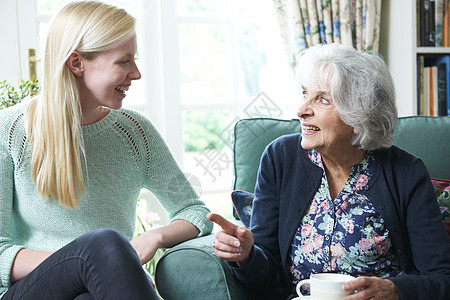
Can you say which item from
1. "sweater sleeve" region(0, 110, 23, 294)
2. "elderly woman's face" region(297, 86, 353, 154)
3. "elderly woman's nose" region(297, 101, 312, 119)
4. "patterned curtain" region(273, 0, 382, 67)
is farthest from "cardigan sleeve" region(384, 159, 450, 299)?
"patterned curtain" region(273, 0, 382, 67)

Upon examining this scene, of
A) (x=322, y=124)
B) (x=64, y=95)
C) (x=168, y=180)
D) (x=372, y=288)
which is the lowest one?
(x=372, y=288)

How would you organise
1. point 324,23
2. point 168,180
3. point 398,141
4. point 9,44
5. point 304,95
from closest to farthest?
1. point 304,95
2. point 168,180
3. point 398,141
4. point 9,44
5. point 324,23

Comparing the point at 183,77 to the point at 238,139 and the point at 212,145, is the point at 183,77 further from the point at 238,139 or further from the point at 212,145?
the point at 238,139

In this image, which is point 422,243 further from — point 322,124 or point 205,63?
point 205,63

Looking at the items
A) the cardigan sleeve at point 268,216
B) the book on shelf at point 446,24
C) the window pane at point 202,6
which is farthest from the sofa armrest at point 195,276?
the book on shelf at point 446,24

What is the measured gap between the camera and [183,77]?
282 cm

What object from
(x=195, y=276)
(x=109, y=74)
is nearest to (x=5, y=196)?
(x=109, y=74)

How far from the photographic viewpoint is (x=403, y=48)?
8.88 feet

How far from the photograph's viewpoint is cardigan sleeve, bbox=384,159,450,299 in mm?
1342

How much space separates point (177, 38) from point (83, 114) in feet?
4.17

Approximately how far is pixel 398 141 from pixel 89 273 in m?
1.16

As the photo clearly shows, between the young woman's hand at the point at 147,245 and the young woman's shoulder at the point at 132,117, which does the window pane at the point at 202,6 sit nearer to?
the young woman's shoulder at the point at 132,117

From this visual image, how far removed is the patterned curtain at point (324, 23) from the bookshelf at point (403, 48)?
0.13 meters

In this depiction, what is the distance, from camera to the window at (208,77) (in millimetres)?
2709
